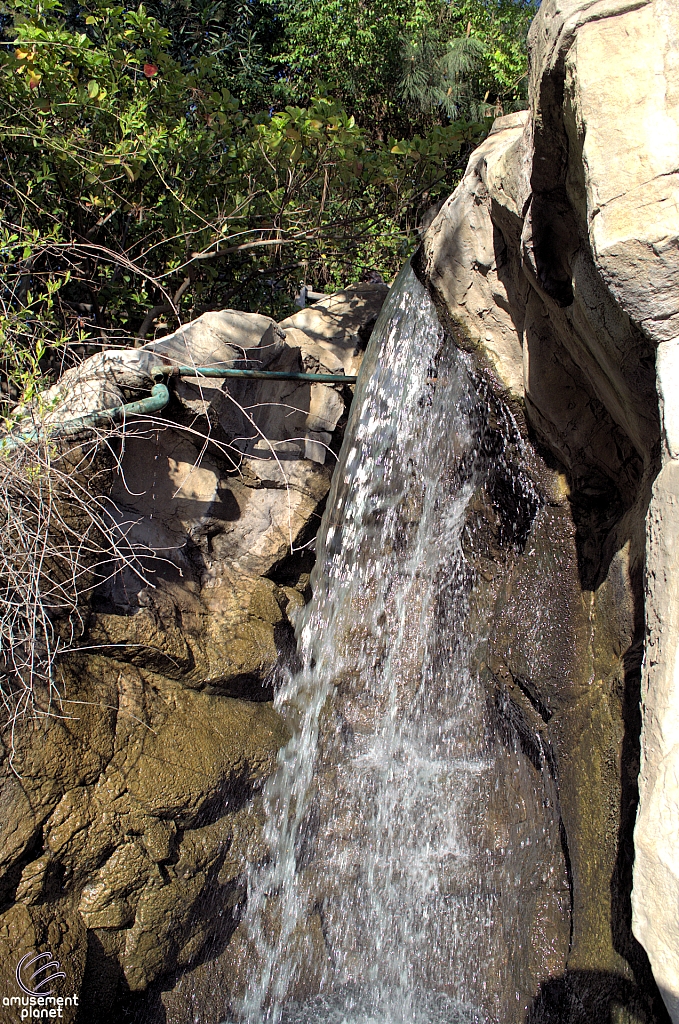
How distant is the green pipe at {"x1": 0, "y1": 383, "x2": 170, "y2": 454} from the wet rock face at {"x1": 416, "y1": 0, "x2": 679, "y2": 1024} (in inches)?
51.4

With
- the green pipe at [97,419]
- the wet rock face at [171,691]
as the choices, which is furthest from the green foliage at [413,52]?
the green pipe at [97,419]

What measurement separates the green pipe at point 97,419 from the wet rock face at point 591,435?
1.31m

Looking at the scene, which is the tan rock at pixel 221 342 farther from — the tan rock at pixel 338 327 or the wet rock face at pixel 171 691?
the tan rock at pixel 338 327

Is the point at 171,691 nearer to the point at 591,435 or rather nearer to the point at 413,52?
the point at 591,435

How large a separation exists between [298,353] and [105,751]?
2241 millimetres

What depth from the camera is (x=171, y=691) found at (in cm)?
316

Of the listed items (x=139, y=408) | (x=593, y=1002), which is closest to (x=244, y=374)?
(x=139, y=408)

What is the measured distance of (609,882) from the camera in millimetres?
2127

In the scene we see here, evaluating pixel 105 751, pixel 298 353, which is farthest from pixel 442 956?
pixel 298 353

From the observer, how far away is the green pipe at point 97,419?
9.08 feet

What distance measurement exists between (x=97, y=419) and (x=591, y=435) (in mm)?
1953

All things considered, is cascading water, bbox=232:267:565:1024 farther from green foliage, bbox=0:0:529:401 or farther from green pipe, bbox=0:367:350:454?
green foliage, bbox=0:0:529:401

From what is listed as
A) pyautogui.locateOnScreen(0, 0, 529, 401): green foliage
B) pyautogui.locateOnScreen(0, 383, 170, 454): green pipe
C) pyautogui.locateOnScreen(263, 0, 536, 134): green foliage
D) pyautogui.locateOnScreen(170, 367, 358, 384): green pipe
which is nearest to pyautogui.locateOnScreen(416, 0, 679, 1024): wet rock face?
pyautogui.locateOnScreen(170, 367, 358, 384): green pipe

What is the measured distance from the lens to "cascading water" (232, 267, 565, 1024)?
10.0ft
